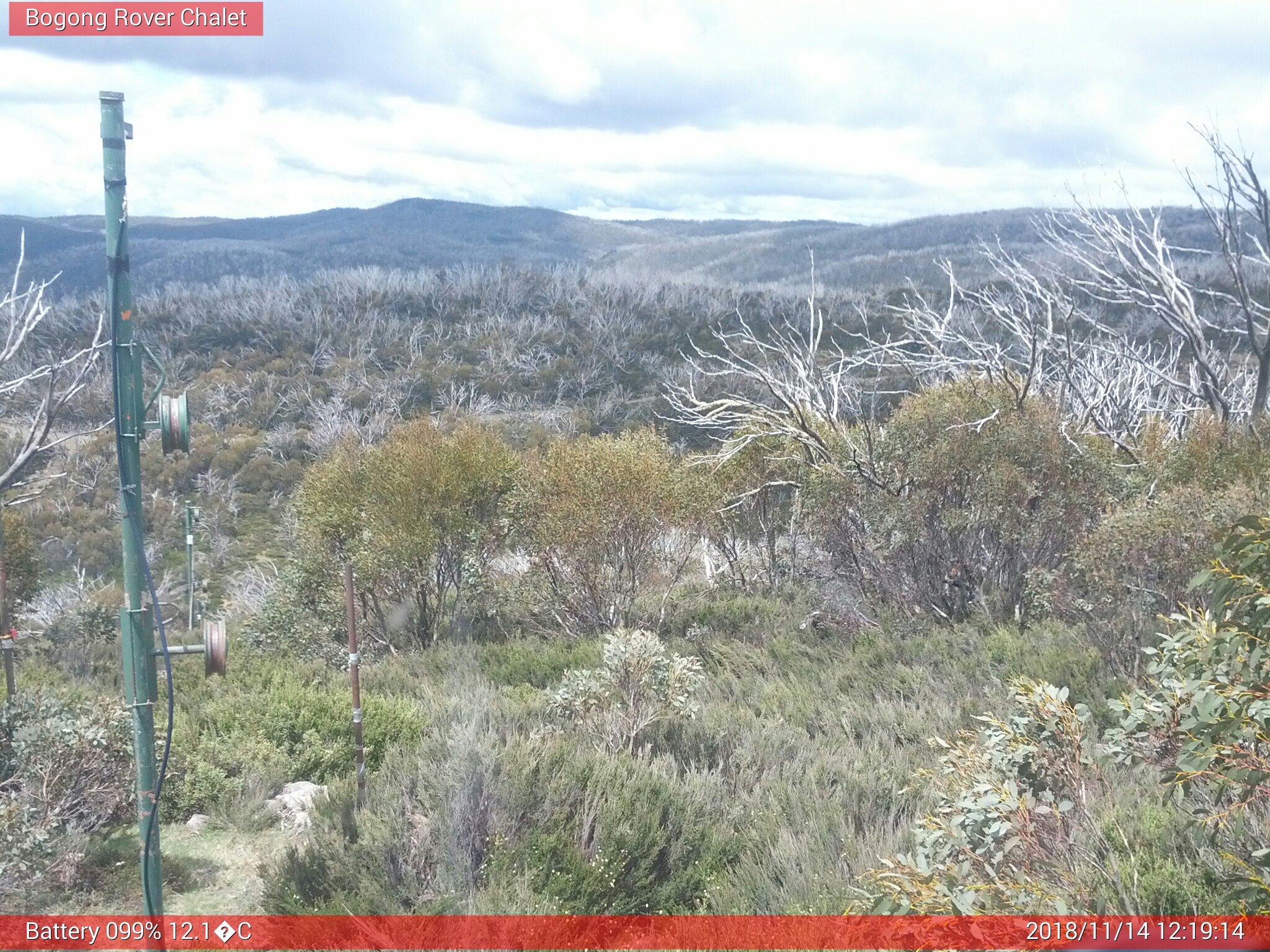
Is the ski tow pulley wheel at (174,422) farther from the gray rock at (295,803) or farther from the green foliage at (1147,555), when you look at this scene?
the green foliage at (1147,555)

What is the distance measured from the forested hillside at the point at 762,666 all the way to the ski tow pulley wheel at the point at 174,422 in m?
2.27

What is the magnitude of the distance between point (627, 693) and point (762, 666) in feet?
12.3

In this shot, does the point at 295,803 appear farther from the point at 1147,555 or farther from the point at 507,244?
the point at 507,244

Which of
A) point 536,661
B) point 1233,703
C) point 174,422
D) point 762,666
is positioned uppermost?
point 174,422

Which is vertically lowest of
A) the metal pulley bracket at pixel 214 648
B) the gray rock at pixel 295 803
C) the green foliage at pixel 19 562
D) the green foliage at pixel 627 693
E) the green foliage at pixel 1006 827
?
the green foliage at pixel 19 562

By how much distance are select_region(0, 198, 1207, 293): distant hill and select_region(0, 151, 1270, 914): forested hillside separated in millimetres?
58897

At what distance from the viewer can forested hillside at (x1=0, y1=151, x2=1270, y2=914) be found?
3.78 meters

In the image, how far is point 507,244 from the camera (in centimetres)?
16625

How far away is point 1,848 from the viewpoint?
4758mm

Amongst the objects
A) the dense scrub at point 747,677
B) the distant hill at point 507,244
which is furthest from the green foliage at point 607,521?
the distant hill at point 507,244

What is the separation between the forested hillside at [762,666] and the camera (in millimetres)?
3775

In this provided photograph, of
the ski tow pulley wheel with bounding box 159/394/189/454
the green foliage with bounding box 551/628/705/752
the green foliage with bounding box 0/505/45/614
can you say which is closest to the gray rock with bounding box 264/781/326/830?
the green foliage with bounding box 551/628/705/752

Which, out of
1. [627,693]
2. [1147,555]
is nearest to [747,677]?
[627,693]

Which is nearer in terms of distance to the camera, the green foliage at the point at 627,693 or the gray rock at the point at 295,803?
the gray rock at the point at 295,803
